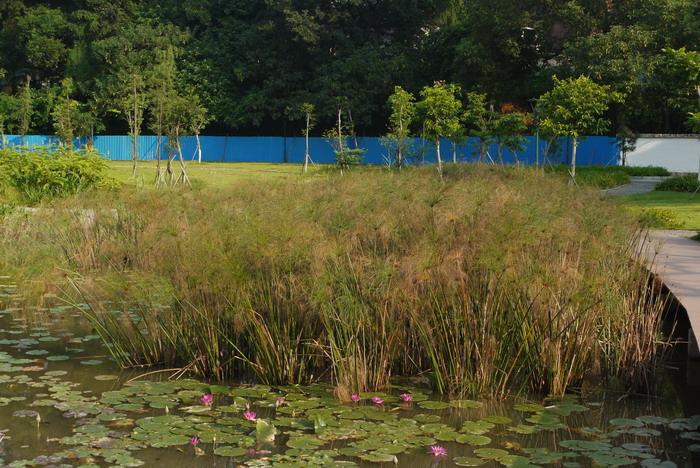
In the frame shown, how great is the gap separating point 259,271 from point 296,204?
1443mm

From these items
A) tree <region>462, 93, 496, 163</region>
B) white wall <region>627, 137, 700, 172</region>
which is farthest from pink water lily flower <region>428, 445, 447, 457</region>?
white wall <region>627, 137, 700, 172</region>

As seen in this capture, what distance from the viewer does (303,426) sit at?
15.2ft

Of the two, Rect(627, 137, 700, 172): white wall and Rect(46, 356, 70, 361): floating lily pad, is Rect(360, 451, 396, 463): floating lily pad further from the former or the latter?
Rect(627, 137, 700, 172): white wall

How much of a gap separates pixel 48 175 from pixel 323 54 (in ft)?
84.8

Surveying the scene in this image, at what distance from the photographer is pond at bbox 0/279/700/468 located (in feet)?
13.9

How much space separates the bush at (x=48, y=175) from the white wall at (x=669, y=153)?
21026 mm

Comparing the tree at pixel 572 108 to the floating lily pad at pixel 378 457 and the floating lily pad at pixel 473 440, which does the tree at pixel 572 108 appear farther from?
the floating lily pad at pixel 378 457

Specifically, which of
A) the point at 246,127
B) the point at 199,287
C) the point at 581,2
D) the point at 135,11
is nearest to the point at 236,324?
the point at 199,287

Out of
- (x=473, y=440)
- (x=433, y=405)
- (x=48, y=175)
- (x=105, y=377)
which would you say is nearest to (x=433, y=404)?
(x=433, y=405)

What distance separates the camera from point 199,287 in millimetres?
5539

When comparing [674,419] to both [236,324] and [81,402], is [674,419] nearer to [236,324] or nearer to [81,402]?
[236,324]

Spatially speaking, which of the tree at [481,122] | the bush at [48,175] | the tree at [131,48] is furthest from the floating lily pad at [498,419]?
the tree at [131,48]

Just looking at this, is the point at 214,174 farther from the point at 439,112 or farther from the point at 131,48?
the point at 131,48

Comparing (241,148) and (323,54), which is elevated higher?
(323,54)
